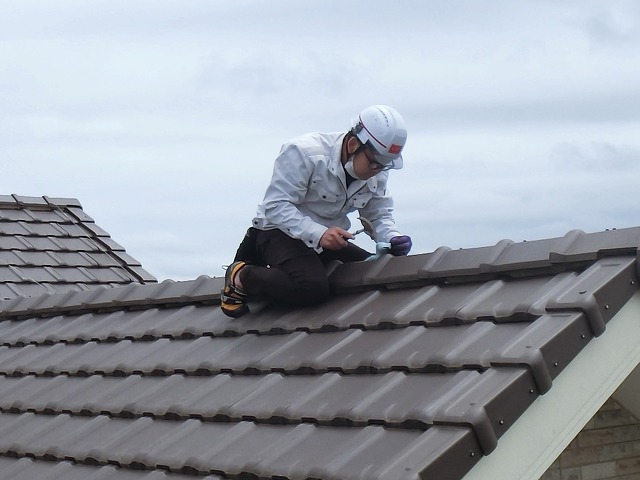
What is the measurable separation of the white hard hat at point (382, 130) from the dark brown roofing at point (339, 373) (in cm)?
60

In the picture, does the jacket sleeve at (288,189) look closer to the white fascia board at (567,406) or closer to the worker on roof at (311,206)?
the worker on roof at (311,206)

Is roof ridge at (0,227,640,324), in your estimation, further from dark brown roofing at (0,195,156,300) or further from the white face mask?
dark brown roofing at (0,195,156,300)

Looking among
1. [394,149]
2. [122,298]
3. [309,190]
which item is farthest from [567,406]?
[122,298]

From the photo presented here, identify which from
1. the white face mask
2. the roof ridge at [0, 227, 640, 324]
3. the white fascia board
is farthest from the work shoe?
the white fascia board

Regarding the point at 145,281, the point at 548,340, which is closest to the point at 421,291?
the point at 548,340

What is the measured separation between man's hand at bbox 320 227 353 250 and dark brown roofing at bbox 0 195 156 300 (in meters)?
6.28

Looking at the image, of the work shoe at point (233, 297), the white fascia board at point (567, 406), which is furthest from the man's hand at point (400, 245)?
the white fascia board at point (567, 406)

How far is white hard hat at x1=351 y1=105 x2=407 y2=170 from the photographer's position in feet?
18.6

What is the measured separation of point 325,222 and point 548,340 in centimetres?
245

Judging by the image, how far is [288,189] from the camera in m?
5.87

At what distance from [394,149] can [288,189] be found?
0.62m

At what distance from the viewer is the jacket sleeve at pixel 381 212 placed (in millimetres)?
6355

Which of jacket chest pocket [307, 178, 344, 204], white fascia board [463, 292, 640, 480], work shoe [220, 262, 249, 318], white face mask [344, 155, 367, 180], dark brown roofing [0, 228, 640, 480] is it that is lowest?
white fascia board [463, 292, 640, 480]

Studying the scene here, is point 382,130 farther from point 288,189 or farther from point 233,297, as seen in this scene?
point 233,297
